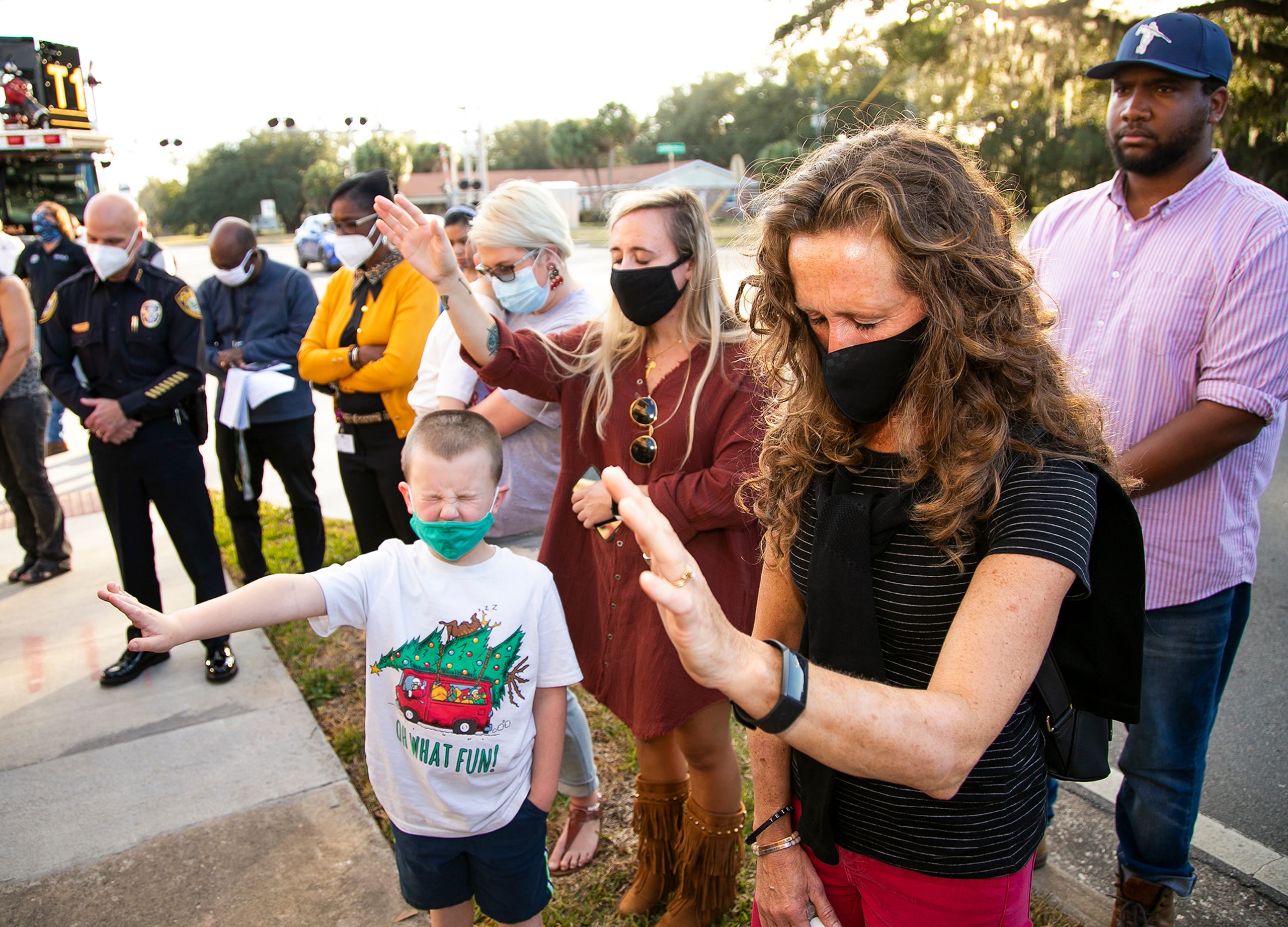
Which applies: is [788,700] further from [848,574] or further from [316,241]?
[316,241]

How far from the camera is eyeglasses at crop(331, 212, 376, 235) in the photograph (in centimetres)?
424

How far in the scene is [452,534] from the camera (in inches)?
81.2

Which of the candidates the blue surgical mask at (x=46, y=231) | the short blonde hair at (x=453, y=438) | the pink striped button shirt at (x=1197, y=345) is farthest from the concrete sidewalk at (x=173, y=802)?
the blue surgical mask at (x=46, y=231)

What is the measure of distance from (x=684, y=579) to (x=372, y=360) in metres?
3.44

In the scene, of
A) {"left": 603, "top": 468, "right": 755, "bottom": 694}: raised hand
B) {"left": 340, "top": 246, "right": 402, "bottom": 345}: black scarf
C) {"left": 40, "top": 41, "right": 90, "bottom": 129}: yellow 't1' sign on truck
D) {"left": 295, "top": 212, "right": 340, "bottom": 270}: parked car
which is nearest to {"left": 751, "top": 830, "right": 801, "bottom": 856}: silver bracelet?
{"left": 603, "top": 468, "right": 755, "bottom": 694}: raised hand

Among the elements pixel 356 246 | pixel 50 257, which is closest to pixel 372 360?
pixel 356 246

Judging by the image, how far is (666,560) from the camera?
3.62 feet

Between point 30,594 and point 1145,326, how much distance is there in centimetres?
604

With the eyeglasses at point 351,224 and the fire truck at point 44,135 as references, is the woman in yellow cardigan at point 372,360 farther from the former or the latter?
the fire truck at point 44,135

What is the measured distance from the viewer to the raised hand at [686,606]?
3.49 feet

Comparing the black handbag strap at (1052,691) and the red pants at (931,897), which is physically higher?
the black handbag strap at (1052,691)

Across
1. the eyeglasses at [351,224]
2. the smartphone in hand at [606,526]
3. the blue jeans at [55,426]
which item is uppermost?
the eyeglasses at [351,224]

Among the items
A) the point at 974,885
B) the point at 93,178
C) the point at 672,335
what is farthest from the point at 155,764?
the point at 93,178

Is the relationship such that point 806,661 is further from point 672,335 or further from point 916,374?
point 672,335
